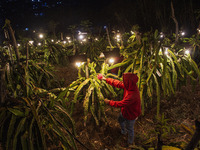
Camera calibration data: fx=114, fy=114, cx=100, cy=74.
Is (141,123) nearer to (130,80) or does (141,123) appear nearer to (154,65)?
(130,80)

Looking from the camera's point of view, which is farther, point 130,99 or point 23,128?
point 130,99

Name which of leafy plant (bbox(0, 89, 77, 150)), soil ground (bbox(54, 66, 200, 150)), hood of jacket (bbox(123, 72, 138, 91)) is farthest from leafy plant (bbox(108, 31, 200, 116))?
leafy plant (bbox(0, 89, 77, 150))

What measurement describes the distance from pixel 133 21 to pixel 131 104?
14871mm

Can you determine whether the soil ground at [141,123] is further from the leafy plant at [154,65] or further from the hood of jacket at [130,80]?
the hood of jacket at [130,80]

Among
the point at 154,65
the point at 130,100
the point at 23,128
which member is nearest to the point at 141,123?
the point at 130,100

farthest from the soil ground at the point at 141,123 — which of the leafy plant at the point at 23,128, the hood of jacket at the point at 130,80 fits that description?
the leafy plant at the point at 23,128

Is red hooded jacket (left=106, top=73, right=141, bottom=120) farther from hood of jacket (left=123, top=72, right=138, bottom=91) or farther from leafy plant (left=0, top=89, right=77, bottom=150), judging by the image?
leafy plant (left=0, top=89, right=77, bottom=150)

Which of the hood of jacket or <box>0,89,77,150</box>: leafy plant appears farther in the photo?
the hood of jacket

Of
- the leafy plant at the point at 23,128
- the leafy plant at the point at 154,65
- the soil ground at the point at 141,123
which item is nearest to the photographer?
the leafy plant at the point at 23,128

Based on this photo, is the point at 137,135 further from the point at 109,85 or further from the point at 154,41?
the point at 154,41

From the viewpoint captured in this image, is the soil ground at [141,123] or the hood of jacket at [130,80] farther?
the soil ground at [141,123]

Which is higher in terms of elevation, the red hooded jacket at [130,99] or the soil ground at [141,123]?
the red hooded jacket at [130,99]

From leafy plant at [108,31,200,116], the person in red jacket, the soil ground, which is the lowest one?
the soil ground

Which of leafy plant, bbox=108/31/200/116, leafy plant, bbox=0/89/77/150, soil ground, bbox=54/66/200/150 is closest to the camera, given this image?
leafy plant, bbox=0/89/77/150
